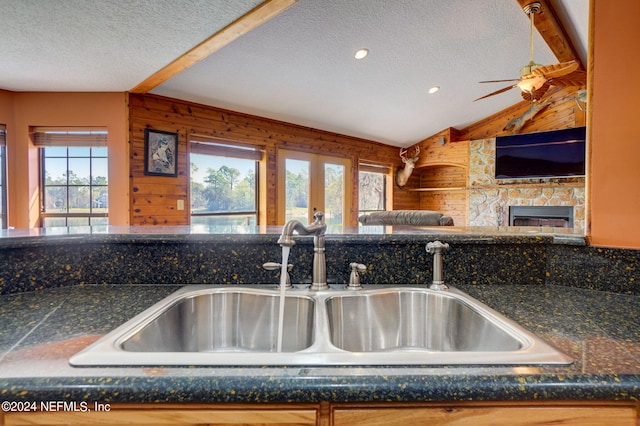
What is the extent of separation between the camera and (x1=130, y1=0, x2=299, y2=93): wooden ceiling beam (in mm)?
2107

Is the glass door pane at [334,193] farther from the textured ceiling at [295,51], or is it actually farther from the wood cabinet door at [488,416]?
the wood cabinet door at [488,416]

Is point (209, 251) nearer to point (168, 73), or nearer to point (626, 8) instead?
point (626, 8)

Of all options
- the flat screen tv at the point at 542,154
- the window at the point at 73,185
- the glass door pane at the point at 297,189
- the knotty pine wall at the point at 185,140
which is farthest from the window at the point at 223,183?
the flat screen tv at the point at 542,154

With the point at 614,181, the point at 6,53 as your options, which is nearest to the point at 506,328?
the point at 614,181

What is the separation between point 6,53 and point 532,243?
363cm

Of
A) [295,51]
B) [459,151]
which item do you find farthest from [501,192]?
[295,51]

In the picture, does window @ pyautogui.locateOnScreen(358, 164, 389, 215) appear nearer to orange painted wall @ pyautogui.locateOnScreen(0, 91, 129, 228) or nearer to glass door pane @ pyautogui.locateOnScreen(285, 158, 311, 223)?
glass door pane @ pyautogui.locateOnScreen(285, 158, 311, 223)

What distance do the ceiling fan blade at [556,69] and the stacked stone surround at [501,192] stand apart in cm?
313

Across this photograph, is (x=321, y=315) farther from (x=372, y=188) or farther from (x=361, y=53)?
(x=372, y=188)

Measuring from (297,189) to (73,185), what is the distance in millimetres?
2775

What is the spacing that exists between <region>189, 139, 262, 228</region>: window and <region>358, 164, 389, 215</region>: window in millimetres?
2421

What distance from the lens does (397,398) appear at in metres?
0.57

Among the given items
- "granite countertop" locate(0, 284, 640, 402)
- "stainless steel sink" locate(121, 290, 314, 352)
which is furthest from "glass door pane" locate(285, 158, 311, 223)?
"granite countertop" locate(0, 284, 640, 402)

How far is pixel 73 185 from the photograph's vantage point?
343 cm
